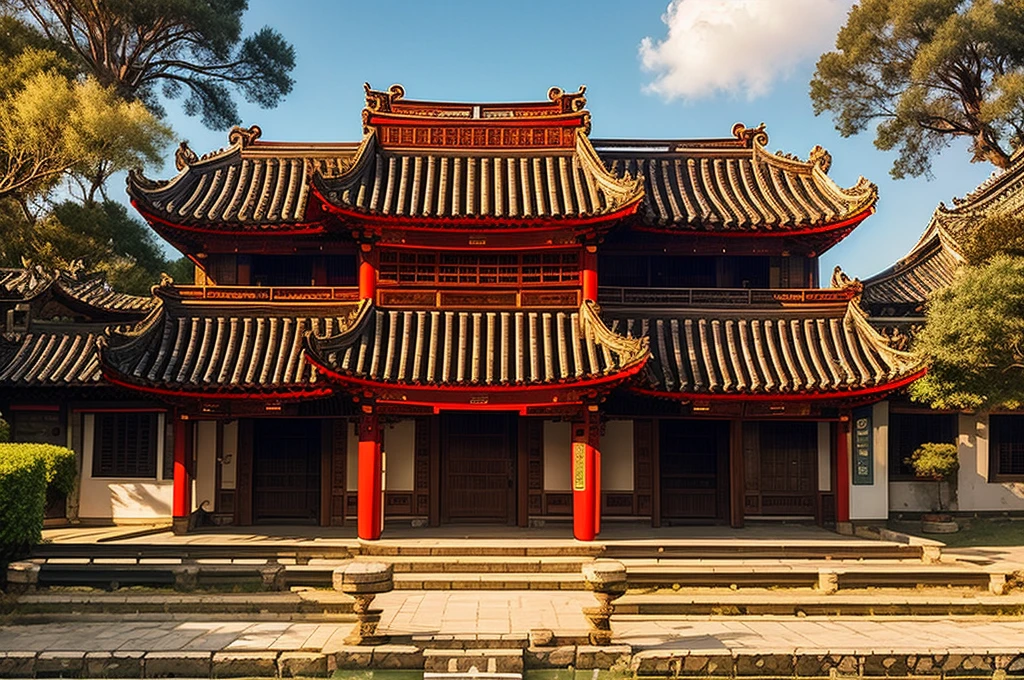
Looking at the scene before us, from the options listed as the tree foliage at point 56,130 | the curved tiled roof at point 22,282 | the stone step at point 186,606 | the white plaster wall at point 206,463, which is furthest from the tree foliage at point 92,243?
the stone step at point 186,606

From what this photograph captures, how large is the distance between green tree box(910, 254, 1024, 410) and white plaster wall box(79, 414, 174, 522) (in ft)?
55.0

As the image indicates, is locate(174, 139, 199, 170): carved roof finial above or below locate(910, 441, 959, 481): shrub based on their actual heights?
above

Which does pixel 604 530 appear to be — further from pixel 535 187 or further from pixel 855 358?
pixel 535 187

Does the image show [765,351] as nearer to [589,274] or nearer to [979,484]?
[589,274]

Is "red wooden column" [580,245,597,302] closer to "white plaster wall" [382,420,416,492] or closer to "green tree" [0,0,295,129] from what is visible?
"white plaster wall" [382,420,416,492]

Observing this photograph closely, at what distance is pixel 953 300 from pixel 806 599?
265 inches

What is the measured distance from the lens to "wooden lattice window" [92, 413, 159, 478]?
18500 mm

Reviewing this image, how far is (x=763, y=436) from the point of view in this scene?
1836 centimetres

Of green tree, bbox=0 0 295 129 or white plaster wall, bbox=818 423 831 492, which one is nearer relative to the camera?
white plaster wall, bbox=818 423 831 492

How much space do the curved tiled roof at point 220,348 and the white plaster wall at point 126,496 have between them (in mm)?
2634

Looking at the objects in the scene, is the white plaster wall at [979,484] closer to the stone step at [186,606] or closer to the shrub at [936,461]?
the shrub at [936,461]

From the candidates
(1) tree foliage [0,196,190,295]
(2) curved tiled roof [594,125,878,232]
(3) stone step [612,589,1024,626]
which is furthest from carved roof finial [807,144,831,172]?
(1) tree foliage [0,196,190,295]

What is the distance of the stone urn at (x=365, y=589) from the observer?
1035 cm

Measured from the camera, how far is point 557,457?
17891 mm
